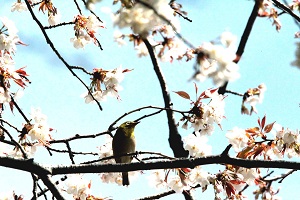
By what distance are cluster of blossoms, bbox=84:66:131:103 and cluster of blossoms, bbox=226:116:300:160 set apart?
869 millimetres

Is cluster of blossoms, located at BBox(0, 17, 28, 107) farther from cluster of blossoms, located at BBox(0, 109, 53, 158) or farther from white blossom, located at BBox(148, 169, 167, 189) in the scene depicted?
white blossom, located at BBox(148, 169, 167, 189)

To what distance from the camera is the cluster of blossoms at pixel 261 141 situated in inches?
126

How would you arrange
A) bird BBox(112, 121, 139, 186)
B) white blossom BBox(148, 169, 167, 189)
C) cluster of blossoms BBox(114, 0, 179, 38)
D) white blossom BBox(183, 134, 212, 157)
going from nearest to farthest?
cluster of blossoms BBox(114, 0, 179, 38), white blossom BBox(183, 134, 212, 157), white blossom BBox(148, 169, 167, 189), bird BBox(112, 121, 139, 186)

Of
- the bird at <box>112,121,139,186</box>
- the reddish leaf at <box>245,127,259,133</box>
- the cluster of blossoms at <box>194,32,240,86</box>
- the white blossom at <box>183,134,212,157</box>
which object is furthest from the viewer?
the bird at <box>112,121,139,186</box>

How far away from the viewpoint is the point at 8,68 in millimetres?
3133

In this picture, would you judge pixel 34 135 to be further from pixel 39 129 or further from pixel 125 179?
pixel 125 179

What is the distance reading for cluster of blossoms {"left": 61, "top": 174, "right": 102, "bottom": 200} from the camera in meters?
3.34

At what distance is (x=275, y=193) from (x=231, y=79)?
3.18 metres

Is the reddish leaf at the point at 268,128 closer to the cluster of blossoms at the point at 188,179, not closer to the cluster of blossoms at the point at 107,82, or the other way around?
the cluster of blossoms at the point at 188,179

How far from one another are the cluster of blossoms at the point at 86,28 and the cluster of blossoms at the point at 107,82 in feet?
1.71

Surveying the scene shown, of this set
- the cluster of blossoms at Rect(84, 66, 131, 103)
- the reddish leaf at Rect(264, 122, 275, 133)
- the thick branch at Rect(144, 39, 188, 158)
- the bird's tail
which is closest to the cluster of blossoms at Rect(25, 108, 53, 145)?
the cluster of blossoms at Rect(84, 66, 131, 103)

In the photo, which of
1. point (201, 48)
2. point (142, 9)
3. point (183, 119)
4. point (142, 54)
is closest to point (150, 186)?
point (183, 119)

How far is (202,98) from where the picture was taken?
3.34 metres

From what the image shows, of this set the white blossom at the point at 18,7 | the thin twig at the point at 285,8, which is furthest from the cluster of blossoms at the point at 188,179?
the white blossom at the point at 18,7
